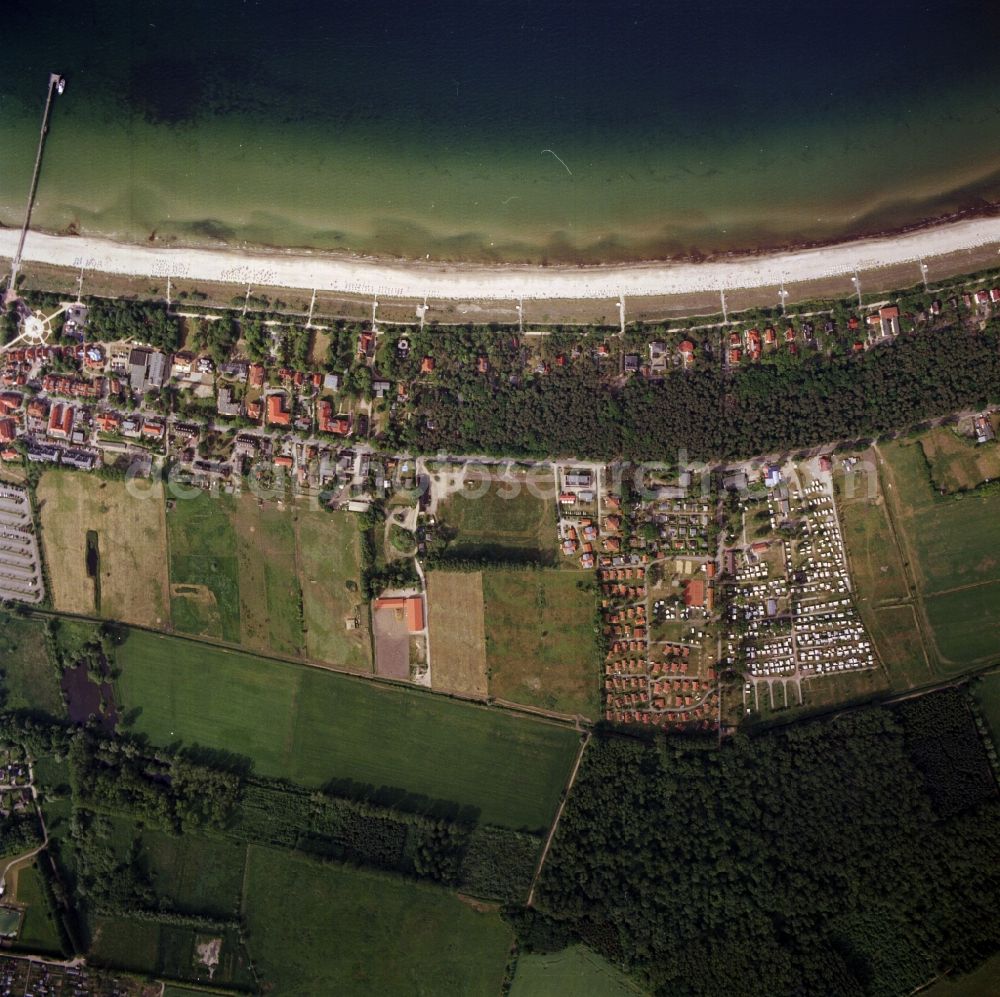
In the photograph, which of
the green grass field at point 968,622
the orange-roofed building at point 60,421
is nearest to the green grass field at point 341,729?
the orange-roofed building at point 60,421

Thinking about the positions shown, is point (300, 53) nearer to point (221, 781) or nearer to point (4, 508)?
point (4, 508)

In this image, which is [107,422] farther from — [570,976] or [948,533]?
[948,533]

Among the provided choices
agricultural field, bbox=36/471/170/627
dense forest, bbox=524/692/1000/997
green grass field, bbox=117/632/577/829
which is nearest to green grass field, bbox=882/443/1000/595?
dense forest, bbox=524/692/1000/997

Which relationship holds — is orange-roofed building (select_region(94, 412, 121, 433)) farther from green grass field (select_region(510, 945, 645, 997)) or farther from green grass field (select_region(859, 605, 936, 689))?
green grass field (select_region(859, 605, 936, 689))

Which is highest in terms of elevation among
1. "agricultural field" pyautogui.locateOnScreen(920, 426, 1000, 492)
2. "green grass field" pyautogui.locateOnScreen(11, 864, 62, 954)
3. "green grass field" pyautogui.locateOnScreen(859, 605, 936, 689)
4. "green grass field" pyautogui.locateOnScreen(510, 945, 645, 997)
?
"agricultural field" pyautogui.locateOnScreen(920, 426, 1000, 492)

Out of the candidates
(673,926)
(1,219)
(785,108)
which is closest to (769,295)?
(785,108)
